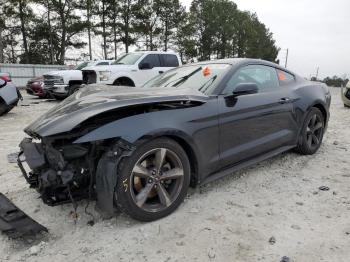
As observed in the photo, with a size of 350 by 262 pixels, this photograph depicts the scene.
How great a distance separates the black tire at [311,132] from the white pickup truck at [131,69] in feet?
21.2

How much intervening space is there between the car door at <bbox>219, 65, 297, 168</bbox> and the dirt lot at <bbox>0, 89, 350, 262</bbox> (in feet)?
1.45

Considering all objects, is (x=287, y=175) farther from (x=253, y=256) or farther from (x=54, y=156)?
(x=54, y=156)

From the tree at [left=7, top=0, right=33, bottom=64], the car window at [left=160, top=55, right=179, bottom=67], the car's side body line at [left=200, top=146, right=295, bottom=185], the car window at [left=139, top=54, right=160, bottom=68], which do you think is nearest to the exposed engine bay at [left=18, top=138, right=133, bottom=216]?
the car's side body line at [left=200, top=146, right=295, bottom=185]

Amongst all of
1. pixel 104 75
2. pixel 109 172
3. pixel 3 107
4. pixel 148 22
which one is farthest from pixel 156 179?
pixel 148 22

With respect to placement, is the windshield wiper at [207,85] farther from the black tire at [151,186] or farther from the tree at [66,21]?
the tree at [66,21]

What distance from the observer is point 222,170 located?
363cm

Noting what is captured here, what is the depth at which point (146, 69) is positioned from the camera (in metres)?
11.2

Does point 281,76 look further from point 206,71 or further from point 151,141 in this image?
point 151,141

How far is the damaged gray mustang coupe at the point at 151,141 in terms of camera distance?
2.86 m

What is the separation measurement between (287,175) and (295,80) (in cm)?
146

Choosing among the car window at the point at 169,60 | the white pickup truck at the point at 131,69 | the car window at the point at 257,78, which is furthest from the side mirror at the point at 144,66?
the car window at the point at 257,78

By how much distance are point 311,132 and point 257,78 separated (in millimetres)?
1393

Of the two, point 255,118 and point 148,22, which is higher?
point 148,22

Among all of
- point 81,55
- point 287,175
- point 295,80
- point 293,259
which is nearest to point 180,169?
point 293,259
